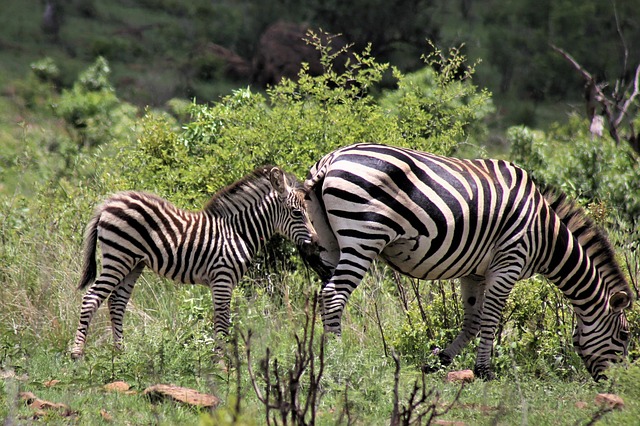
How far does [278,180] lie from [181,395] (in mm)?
3001

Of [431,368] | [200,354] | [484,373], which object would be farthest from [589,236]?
[200,354]

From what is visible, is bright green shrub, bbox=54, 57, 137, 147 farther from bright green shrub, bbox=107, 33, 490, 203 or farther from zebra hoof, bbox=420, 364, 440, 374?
zebra hoof, bbox=420, 364, 440, 374

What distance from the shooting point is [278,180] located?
27.2 feet

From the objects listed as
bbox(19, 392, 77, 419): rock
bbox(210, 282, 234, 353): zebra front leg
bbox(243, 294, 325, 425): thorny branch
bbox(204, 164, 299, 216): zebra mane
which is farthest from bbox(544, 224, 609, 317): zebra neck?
bbox(19, 392, 77, 419): rock

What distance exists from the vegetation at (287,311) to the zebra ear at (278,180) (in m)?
0.99

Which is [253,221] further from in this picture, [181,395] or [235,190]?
[181,395]

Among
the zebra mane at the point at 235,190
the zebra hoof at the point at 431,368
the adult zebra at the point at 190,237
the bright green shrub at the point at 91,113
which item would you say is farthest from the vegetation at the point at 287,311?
the bright green shrub at the point at 91,113

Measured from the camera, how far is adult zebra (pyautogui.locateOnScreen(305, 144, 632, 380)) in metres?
7.14

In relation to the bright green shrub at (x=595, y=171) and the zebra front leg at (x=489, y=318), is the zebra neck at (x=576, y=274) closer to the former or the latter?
the zebra front leg at (x=489, y=318)

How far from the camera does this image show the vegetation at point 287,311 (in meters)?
5.94

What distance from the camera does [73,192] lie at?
37.2 feet

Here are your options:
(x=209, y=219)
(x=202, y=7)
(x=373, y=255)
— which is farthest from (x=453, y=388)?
(x=202, y=7)

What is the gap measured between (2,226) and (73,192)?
1.10 m

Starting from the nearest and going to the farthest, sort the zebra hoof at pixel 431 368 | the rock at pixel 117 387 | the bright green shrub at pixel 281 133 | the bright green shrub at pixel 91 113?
the rock at pixel 117 387
the zebra hoof at pixel 431 368
the bright green shrub at pixel 281 133
the bright green shrub at pixel 91 113
